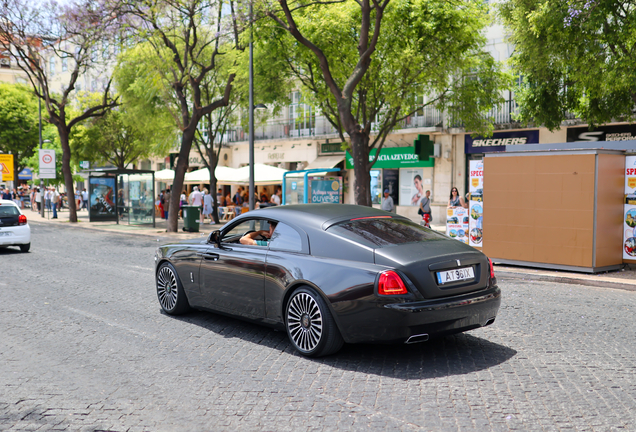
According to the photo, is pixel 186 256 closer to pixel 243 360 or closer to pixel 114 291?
pixel 243 360

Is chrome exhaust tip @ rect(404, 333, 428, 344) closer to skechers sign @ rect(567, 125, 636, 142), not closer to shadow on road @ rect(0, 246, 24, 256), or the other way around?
shadow on road @ rect(0, 246, 24, 256)

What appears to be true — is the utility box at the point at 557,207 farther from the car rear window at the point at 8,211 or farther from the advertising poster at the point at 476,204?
the car rear window at the point at 8,211

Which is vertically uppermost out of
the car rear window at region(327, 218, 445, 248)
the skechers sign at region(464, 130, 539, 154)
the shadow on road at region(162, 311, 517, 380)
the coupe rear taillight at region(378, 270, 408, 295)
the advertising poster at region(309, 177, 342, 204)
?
the skechers sign at region(464, 130, 539, 154)

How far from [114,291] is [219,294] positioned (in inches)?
148

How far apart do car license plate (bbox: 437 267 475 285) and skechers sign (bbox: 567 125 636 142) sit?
19.7 metres

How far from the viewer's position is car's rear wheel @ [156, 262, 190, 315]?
7.61 m

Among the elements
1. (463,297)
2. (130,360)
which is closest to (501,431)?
(463,297)

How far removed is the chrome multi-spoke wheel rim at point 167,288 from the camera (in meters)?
7.71

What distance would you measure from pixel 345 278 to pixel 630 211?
901cm

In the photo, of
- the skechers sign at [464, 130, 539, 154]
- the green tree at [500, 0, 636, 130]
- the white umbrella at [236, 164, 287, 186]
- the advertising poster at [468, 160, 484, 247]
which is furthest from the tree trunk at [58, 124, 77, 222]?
the advertising poster at [468, 160, 484, 247]

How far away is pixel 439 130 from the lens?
101 ft

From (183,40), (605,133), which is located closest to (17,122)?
(183,40)

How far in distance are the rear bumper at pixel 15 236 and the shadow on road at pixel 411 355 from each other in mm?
11813

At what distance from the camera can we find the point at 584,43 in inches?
586
